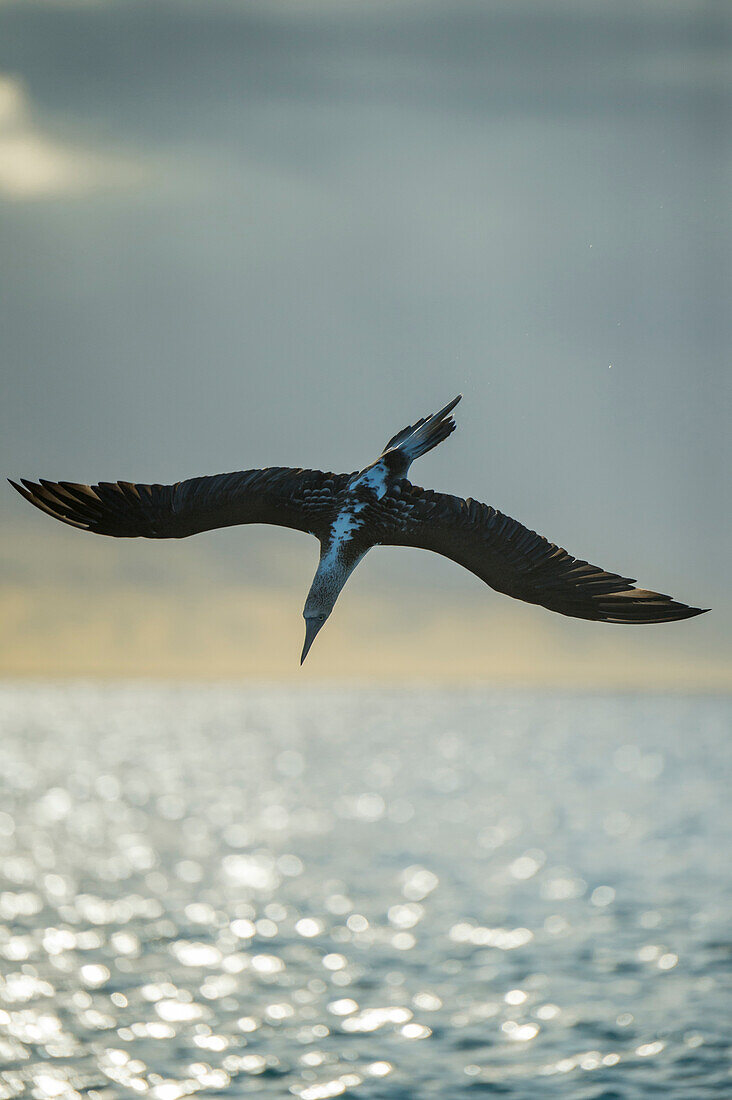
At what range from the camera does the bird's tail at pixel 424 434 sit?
11.3m

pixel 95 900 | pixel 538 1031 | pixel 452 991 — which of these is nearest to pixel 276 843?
pixel 95 900

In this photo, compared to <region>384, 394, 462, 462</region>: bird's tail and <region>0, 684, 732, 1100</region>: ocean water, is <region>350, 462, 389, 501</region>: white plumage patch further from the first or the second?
<region>0, 684, 732, 1100</region>: ocean water

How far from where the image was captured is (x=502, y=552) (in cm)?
1088

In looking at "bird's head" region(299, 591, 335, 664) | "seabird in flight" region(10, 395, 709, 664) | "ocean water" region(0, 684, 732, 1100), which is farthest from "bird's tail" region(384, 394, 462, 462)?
"ocean water" region(0, 684, 732, 1100)

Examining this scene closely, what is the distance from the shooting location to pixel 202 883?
71438mm

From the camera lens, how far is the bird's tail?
11266 mm

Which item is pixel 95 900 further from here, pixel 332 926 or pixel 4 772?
pixel 4 772

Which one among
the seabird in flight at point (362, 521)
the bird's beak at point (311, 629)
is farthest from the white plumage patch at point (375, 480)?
the bird's beak at point (311, 629)

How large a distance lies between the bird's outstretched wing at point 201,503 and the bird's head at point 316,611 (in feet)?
2.15

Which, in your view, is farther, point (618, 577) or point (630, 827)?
point (630, 827)

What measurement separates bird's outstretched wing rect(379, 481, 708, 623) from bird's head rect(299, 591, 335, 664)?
0.70 metres

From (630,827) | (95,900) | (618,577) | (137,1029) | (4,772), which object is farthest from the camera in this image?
(4,772)

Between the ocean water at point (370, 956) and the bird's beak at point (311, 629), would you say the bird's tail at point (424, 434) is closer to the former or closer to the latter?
the bird's beak at point (311, 629)

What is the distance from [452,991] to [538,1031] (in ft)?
18.5
